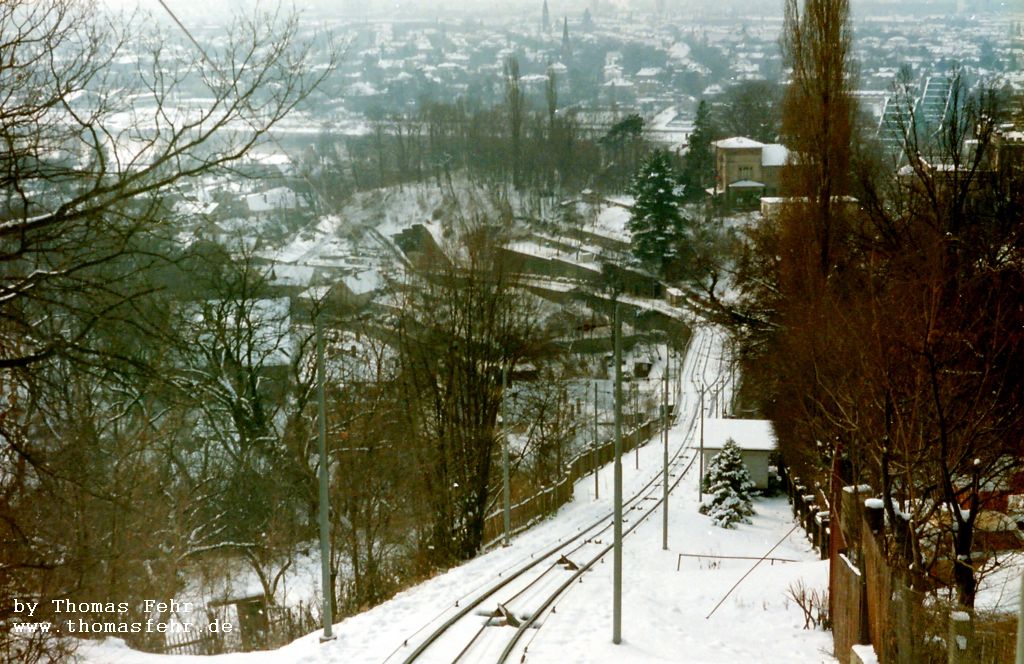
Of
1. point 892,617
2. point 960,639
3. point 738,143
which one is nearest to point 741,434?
point 738,143

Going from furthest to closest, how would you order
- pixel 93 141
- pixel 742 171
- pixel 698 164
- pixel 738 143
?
pixel 698 164
pixel 738 143
pixel 742 171
pixel 93 141

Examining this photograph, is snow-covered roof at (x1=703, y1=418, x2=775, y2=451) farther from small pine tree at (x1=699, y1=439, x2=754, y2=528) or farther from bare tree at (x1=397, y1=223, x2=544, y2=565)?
bare tree at (x1=397, y1=223, x2=544, y2=565)

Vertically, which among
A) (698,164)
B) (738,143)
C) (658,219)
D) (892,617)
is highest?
(738,143)

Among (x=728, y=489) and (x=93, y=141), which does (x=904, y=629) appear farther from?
(x=728, y=489)

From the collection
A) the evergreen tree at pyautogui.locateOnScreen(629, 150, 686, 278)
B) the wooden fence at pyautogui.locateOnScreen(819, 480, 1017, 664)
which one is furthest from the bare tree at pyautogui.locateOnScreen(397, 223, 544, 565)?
the wooden fence at pyautogui.locateOnScreen(819, 480, 1017, 664)

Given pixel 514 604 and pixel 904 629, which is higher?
pixel 904 629

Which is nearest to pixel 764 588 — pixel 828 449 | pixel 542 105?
pixel 828 449

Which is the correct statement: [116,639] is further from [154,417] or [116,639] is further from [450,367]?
[450,367]
